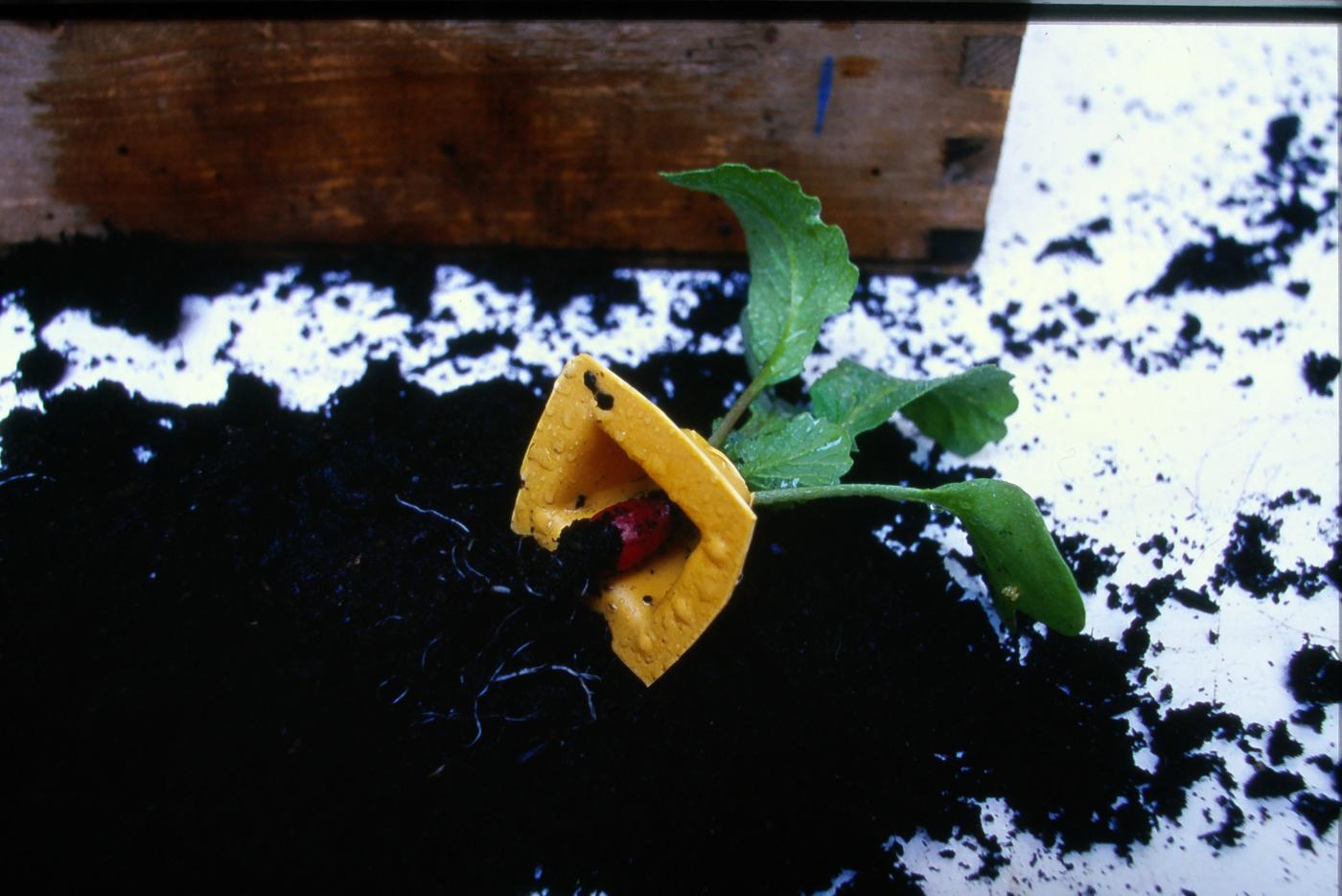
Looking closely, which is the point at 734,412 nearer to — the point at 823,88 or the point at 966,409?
the point at 966,409

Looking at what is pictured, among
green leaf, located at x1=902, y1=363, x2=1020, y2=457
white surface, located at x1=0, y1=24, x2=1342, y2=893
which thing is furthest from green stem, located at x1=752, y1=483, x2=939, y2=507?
white surface, located at x1=0, y1=24, x2=1342, y2=893

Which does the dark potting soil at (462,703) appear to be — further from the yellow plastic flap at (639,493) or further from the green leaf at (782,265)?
the green leaf at (782,265)

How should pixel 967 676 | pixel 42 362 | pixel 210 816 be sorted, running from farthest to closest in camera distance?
pixel 42 362
pixel 967 676
pixel 210 816

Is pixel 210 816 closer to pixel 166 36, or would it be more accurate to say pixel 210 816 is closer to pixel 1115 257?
pixel 166 36

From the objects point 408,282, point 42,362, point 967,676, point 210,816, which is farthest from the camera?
point 408,282

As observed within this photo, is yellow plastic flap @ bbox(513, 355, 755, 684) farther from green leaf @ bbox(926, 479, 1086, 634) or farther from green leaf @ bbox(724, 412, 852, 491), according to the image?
green leaf @ bbox(926, 479, 1086, 634)

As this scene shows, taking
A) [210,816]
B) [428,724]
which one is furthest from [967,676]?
[210,816]
